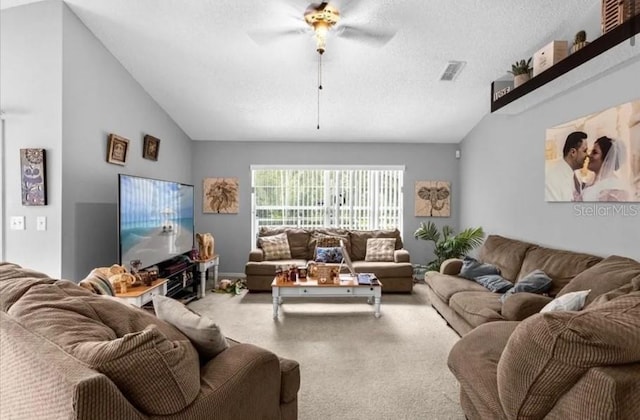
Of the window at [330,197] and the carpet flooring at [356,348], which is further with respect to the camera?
the window at [330,197]

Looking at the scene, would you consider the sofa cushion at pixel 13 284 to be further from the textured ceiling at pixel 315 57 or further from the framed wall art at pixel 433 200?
the framed wall art at pixel 433 200

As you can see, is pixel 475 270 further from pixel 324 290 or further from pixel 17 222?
pixel 17 222

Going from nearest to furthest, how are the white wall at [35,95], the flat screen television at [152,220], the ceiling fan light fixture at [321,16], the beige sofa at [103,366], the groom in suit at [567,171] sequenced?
the beige sofa at [103,366], the ceiling fan light fixture at [321,16], the white wall at [35,95], the groom in suit at [567,171], the flat screen television at [152,220]

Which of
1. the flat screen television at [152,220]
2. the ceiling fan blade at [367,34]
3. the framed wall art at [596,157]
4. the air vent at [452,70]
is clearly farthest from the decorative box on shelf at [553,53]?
the flat screen television at [152,220]

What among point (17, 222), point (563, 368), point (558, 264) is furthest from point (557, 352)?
point (17, 222)

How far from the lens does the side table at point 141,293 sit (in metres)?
3.08

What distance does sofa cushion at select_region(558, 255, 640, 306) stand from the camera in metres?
2.32

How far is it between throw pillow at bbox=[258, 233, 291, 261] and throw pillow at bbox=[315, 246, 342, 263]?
52 centimetres

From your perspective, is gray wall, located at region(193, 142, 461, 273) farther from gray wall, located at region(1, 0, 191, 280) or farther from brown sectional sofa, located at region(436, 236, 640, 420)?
brown sectional sofa, located at region(436, 236, 640, 420)

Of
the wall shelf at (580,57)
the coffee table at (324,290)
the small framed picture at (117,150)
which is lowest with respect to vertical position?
the coffee table at (324,290)

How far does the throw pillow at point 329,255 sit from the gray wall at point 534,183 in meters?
2.09

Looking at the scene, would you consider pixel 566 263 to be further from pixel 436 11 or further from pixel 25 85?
pixel 25 85

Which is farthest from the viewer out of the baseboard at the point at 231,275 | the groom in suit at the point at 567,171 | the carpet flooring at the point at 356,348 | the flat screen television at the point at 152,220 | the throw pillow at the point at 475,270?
the baseboard at the point at 231,275

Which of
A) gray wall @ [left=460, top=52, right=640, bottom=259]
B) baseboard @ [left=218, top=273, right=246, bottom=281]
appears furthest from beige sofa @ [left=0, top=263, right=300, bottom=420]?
baseboard @ [left=218, top=273, right=246, bottom=281]
